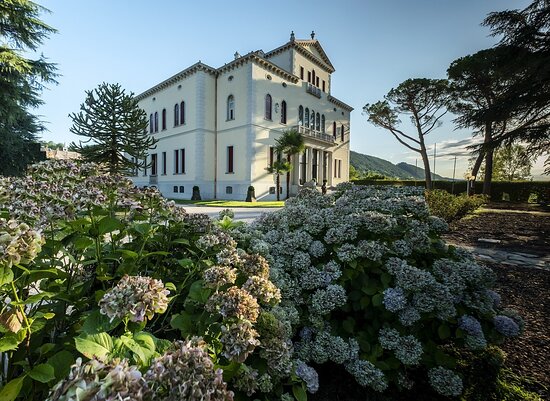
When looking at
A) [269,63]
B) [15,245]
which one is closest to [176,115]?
[269,63]

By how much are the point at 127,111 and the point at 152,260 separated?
13.3m

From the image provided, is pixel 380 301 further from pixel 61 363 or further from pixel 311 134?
pixel 311 134

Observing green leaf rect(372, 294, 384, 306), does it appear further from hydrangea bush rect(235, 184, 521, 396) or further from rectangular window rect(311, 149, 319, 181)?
rectangular window rect(311, 149, 319, 181)

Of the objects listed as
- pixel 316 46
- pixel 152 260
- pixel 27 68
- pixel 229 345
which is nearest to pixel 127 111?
pixel 27 68

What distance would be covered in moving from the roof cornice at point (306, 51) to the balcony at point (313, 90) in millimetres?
2914

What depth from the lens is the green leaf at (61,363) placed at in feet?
3.14

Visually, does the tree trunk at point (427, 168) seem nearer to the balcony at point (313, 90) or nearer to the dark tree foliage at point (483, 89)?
the dark tree foliage at point (483, 89)

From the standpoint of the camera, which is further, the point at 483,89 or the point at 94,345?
the point at 483,89

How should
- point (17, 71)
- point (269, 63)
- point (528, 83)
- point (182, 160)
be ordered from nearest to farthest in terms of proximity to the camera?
point (528, 83)
point (17, 71)
point (269, 63)
point (182, 160)

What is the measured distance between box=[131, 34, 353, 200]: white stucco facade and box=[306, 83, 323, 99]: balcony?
3.7 inches

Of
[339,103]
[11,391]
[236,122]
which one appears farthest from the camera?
[339,103]

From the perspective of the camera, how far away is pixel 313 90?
2630 centimetres

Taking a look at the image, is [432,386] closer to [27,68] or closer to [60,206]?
[60,206]

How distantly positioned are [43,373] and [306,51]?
29118 mm
